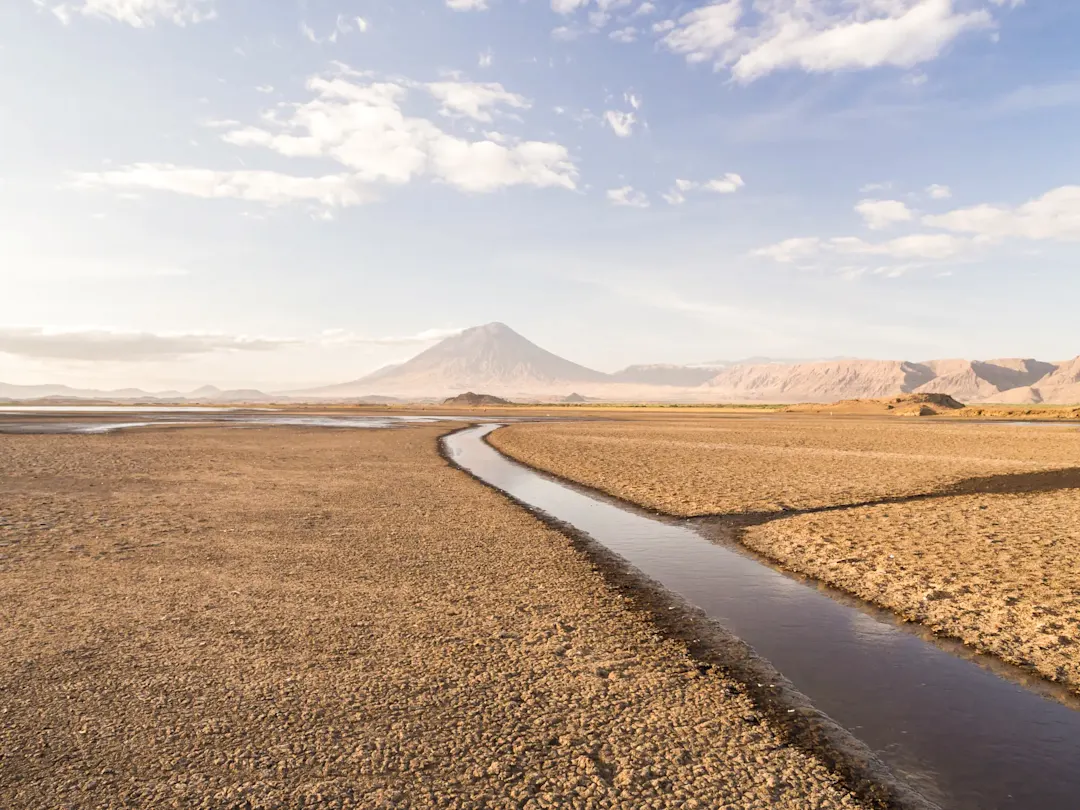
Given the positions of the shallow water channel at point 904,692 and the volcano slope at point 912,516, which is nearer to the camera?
the shallow water channel at point 904,692

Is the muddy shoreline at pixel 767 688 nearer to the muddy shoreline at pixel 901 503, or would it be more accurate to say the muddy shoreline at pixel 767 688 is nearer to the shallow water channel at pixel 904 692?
the shallow water channel at pixel 904 692

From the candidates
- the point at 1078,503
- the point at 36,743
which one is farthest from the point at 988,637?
the point at 1078,503

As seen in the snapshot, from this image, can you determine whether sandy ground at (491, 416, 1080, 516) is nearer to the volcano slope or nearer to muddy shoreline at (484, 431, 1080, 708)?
the volcano slope

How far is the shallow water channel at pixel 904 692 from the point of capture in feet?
18.3

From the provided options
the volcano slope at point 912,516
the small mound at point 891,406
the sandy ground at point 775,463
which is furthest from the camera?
the small mound at point 891,406

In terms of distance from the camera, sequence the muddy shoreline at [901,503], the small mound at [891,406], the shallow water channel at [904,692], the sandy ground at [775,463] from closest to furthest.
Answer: the shallow water channel at [904,692]
the muddy shoreline at [901,503]
the sandy ground at [775,463]
the small mound at [891,406]

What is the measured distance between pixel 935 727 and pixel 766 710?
5.43ft

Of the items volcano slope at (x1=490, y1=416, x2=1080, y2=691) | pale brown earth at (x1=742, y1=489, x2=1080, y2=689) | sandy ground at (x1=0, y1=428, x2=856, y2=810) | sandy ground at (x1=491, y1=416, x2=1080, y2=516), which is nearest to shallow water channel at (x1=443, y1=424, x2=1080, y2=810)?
pale brown earth at (x1=742, y1=489, x2=1080, y2=689)

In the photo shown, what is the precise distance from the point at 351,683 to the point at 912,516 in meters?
15.4

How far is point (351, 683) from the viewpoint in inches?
279

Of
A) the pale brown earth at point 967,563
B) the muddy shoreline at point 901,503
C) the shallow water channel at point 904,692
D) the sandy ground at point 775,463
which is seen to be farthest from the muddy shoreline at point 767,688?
the sandy ground at point 775,463

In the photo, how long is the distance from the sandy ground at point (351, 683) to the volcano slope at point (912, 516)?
185 inches

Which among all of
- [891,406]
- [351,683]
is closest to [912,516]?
[351,683]

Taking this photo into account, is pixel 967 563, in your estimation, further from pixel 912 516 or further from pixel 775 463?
pixel 775 463
